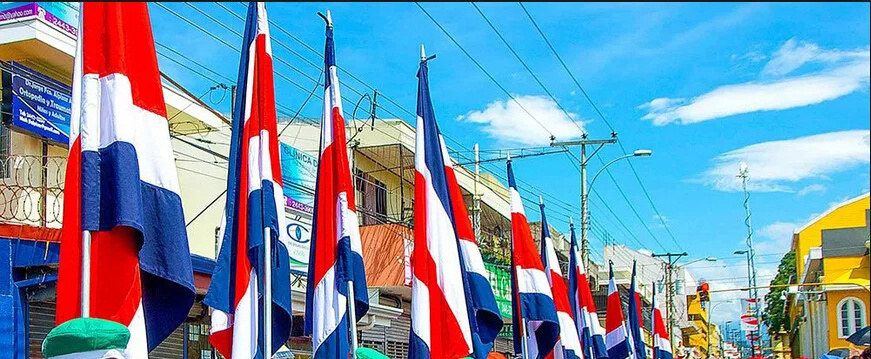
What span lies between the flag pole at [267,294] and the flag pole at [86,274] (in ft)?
5.91

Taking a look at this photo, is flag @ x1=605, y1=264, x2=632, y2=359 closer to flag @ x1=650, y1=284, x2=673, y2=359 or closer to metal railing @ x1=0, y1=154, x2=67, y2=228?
flag @ x1=650, y1=284, x2=673, y2=359

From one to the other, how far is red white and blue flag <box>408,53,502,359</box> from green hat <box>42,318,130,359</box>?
171 inches

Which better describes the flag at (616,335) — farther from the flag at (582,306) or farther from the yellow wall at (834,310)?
the yellow wall at (834,310)

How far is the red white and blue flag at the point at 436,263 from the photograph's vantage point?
338 inches

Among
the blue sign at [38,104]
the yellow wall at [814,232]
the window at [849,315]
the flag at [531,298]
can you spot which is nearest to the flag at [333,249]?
the flag at [531,298]

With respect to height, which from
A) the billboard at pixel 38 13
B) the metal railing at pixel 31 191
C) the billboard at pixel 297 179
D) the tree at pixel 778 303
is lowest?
the tree at pixel 778 303

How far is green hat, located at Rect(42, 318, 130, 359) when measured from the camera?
4.29 m

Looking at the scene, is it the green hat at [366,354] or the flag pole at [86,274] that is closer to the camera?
the flag pole at [86,274]

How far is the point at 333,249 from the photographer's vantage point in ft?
25.8

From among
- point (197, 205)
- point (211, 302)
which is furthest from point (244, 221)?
point (197, 205)

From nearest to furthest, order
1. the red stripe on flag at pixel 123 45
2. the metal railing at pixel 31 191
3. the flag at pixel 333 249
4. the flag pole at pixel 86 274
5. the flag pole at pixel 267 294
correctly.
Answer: the flag pole at pixel 86 274, the red stripe on flag at pixel 123 45, the flag pole at pixel 267 294, the flag at pixel 333 249, the metal railing at pixel 31 191

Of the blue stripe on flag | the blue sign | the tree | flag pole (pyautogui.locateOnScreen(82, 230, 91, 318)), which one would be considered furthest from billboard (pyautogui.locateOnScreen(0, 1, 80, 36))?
the tree

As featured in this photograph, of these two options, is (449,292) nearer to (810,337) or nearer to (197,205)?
(197,205)

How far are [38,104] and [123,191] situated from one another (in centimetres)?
874
